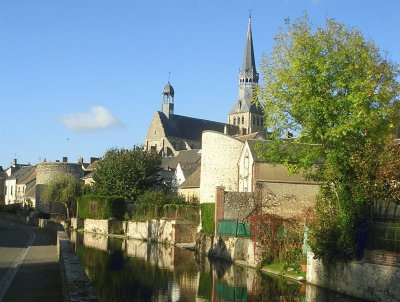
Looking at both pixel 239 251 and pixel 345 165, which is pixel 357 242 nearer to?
pixel 345 165

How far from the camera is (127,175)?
2304 inches

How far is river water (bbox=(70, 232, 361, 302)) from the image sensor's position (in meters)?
18.8

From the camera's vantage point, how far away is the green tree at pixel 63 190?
69125 mm

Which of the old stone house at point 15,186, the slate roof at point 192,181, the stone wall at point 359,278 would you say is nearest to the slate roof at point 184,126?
the old stone house at point 15,186

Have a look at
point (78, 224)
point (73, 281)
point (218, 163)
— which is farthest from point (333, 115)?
point (78, 224)

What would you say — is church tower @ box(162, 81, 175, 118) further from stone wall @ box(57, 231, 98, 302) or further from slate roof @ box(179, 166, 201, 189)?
stone wall @ box(57, 231, 98, 302)

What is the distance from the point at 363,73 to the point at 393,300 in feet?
37.8

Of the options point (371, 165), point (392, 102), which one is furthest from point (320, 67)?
point (371, 165)

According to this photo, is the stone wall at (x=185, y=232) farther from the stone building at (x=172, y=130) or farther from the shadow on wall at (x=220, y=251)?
the stone building at (x=172, y=130)

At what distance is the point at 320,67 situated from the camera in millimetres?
25109

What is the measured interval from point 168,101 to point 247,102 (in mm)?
18248

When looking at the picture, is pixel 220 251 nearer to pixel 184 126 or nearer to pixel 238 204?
pixel 238 204

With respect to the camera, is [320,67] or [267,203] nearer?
Answer: [320,67]

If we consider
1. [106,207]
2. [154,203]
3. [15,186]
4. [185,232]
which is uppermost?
[15,186]
